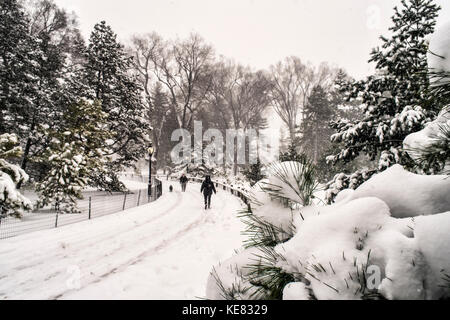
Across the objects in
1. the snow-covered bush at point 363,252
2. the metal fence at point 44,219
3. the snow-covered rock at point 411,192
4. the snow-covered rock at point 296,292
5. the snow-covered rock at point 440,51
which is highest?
the snow-covered rock at point 440,51

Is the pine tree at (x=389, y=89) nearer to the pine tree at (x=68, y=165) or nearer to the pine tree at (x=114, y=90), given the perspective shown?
the pine tree at (x=68, y=165)

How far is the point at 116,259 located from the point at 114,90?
52.6 feet

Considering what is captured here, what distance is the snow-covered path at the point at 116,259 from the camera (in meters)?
4.30

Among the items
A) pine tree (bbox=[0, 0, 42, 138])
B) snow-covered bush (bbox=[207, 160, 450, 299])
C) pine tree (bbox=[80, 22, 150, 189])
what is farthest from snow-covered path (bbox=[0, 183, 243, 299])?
pine tree (bbox=[80, 22, 150, 189])

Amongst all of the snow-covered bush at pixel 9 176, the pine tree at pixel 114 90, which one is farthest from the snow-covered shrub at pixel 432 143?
the pine tree at pixel 114 90

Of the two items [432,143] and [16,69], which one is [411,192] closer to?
[432,143]

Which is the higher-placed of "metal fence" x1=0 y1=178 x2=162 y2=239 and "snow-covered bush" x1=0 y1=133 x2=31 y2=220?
"snow-covered bush" x1=0 y1=133 x2=31 y2=220

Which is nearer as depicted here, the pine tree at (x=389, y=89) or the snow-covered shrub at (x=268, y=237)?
→ the snow-covered shrub at (x=268, y=237)

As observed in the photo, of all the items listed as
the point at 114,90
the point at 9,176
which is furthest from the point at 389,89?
the point at 114,90

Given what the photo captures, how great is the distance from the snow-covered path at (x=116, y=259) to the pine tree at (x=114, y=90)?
9.44 meters

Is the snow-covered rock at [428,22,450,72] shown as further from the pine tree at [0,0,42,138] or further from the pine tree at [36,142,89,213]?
the pine tree at [0,0,42,138]

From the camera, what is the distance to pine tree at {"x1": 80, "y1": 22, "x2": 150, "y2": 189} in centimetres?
1689

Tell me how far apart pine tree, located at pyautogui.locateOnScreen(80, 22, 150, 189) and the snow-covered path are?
31.0ft
